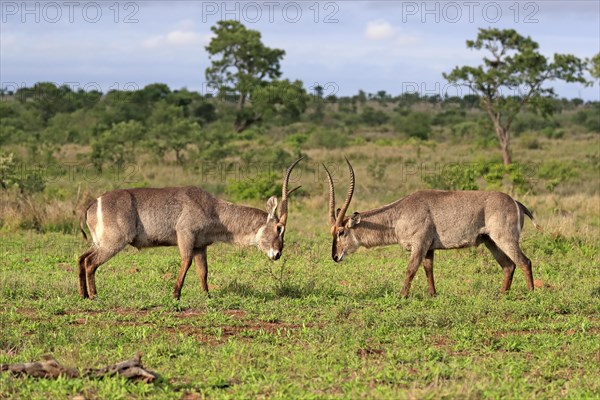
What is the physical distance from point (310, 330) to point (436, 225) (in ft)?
8.60

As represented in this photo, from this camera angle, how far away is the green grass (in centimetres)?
527

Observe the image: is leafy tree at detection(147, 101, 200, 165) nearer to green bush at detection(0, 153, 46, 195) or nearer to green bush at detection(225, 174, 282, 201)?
green bush at detection(225, 174, 282, 201)

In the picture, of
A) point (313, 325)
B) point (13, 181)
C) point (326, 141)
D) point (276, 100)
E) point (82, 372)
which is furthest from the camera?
point (276, 100)

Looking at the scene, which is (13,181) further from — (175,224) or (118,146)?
(118,146)

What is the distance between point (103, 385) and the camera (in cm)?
511

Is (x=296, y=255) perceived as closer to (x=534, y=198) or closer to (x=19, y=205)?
(x=19, y=205)

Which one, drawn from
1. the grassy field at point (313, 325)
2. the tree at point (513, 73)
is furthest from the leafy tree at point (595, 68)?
the grassy field at point (313, 325)

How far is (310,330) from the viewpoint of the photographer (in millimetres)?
6891

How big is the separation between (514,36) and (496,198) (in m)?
19.3

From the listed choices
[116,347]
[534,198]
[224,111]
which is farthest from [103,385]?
[224,111]

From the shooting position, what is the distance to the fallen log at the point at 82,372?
5.26 meters

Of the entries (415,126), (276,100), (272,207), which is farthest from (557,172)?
(276,100)

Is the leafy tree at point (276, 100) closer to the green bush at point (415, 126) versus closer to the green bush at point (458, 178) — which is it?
the green bush at point (415, 126)

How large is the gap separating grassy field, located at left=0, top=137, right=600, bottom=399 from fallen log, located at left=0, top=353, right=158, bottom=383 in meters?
0.06
